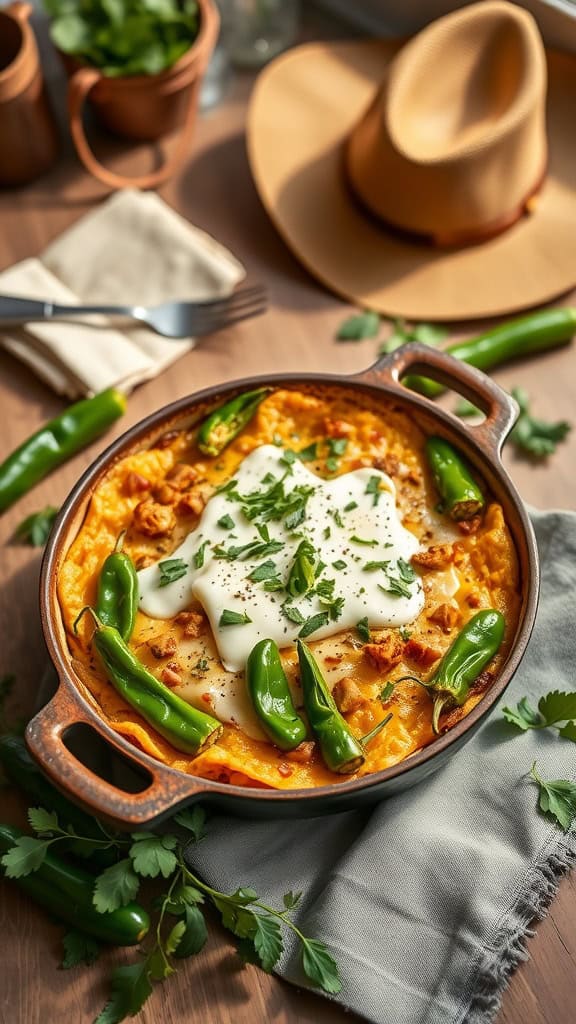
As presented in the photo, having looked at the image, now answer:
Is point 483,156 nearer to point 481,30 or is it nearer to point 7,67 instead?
point 481,30

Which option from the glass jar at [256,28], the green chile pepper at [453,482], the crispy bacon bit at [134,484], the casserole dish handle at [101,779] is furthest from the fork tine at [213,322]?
the casserole dish handle at [101,779]

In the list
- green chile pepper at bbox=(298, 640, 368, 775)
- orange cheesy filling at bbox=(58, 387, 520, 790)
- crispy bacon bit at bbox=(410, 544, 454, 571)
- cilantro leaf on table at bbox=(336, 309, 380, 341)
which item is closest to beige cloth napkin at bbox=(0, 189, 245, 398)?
cilantro leaf on table at bbox=(336, 309, 380, 341)

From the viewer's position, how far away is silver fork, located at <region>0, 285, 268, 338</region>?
12.1 ft

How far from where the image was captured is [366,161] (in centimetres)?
381

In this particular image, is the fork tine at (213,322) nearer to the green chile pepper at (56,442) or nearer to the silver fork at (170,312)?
the silver fork at (170,312)

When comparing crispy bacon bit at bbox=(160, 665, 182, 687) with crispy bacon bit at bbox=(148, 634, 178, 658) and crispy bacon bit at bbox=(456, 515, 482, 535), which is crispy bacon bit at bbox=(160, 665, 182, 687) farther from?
crispy bacon bit at bbox=(456, 515, 482, 535)

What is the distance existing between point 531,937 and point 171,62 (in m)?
3.30

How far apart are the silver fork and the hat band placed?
56cm

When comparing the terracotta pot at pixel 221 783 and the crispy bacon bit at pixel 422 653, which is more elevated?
the terracotta pot at pixel 221 783

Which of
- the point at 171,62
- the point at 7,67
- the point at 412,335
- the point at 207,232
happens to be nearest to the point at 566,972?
the point at 412,335

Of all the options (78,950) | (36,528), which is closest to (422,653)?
(78,950)

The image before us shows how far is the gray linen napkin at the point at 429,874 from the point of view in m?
2.51

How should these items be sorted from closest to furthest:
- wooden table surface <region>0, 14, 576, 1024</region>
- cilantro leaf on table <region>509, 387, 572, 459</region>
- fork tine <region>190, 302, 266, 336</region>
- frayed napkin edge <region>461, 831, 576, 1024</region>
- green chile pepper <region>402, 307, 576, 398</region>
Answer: frayed napkin edge <region>461, 831, 576, 1024</region> < wooden table surface <region>0, 14, 576, 1024</region> < cilantro leaf on table <region>509, 387, 572, 459</region> < green chile pepper <region>402, 307, 576, 398</region> < fork tine <region>190, 302, 266, 336</region>

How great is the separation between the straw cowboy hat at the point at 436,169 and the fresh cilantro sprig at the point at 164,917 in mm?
2121
